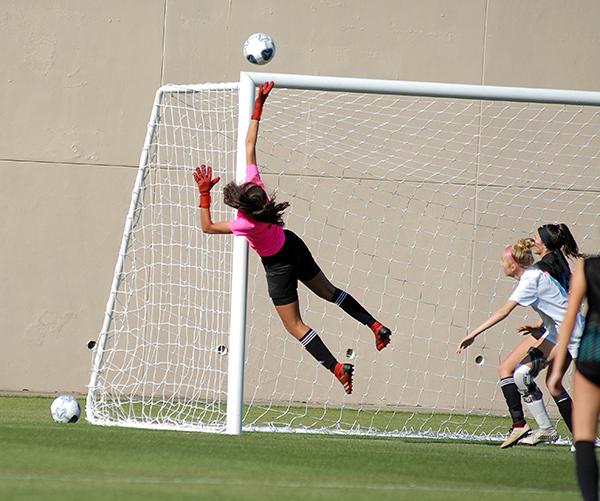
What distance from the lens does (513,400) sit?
5.81 m

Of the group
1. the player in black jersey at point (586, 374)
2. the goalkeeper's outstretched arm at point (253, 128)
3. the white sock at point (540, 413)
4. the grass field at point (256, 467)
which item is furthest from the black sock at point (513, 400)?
the player in black jersey at point (586, 374)

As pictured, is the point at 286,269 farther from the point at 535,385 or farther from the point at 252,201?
the point at 535,385

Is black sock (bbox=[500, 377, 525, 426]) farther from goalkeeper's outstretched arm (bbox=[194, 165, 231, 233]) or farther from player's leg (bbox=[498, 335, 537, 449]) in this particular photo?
goalkeeper's outstretched arm (bbox=[194, 165, 231, 233])

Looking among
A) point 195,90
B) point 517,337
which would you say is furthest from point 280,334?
point 195,90

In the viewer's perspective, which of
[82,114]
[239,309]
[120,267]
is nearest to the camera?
[239,309]

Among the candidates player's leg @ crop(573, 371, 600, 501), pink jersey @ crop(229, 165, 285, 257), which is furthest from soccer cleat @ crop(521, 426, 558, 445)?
player's leg @ crop(573, 371, 600, 501)

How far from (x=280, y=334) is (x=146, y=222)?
6.43 ft

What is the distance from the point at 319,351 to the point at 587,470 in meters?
2.86

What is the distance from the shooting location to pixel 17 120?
8469mm

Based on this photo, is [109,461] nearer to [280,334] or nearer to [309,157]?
[280,334]

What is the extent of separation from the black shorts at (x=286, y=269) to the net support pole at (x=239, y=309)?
252 mm

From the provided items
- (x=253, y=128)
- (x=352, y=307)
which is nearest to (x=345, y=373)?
(x=352, y=307)

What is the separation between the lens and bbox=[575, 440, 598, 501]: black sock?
291 cm

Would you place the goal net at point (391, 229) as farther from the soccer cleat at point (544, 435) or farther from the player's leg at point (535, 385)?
the player's leg at point (535, 385)
